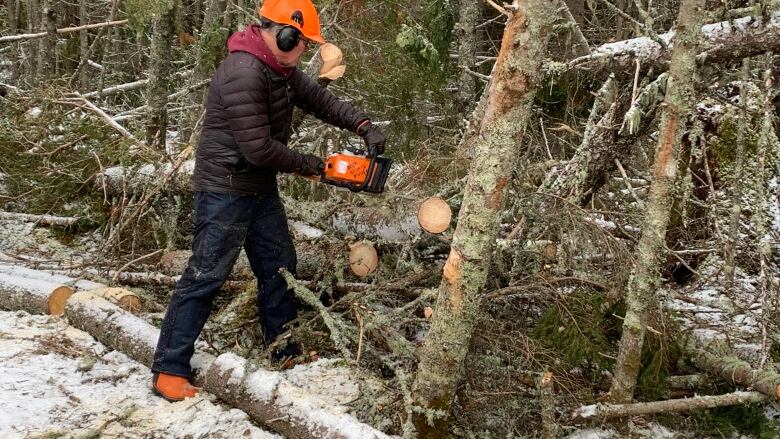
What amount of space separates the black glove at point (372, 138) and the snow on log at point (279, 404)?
1335 mm

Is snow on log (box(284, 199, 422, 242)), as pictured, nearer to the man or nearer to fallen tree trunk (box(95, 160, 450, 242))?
fallen tree trunk (box(95, 160, 450, 242))

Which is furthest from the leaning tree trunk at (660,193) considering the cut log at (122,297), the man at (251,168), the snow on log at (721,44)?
the cut log at (122,297)

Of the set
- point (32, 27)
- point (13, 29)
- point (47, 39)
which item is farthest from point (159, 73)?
point (13, 29)

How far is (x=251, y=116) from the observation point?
3098 mm

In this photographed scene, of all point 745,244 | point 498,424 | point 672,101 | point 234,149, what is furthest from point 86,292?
point 745,244

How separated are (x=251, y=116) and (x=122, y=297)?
1830 mm

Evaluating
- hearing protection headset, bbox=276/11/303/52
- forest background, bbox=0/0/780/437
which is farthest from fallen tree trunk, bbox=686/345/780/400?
hearing protection headset, bbox=276/11/303/52

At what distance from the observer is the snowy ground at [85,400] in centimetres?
298

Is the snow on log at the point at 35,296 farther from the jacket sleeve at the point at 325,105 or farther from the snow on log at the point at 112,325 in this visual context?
the jacket sleeve at the point at 325,105

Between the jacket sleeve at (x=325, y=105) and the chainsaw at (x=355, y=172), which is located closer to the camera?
the chainsaw at (x=355, y=172)

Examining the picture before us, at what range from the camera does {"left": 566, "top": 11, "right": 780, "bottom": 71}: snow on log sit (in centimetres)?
357

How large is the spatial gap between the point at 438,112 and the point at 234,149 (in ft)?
15.4

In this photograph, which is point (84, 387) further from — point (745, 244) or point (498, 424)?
point (745, 244)

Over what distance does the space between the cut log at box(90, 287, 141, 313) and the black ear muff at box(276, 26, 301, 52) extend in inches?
82.5
